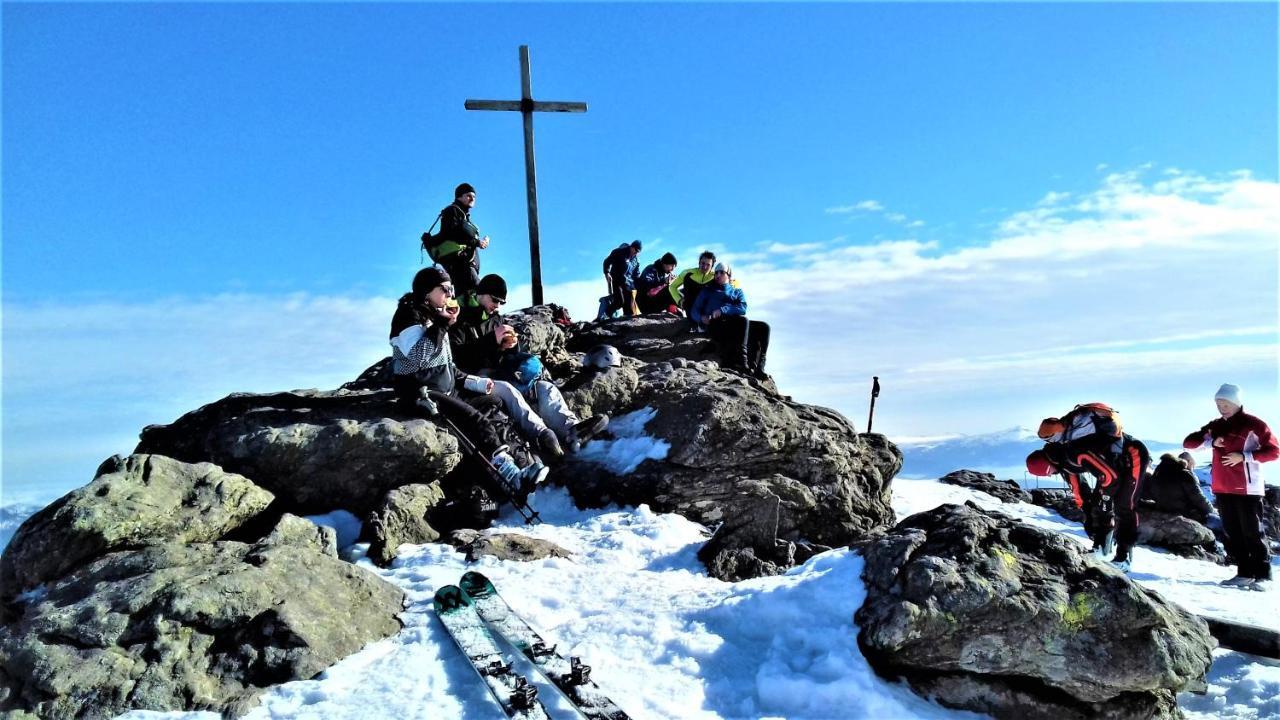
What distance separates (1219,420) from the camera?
398 inches

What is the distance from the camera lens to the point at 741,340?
549 inches

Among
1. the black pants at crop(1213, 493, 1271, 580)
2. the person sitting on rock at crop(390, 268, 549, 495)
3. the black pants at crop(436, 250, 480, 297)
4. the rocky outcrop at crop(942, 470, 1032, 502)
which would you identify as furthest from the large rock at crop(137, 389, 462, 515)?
the rocky outcrop at crop(942, 470, 1032, 502)

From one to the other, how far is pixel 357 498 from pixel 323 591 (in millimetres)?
2725

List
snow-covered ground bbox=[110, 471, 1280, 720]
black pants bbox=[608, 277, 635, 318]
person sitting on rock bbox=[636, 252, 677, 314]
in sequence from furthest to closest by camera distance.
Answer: black pants bbox=[608, 277, 635, 318] < person sitting on rock bbox=[636, 252, 677, 314] < snow-covered ground bbox=[110, 471, 1280, 720]

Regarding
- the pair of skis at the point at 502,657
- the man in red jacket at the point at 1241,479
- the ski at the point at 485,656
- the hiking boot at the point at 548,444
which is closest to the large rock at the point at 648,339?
the hiking boot at the point at 548,444

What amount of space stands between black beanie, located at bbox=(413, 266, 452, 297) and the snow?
2741mm

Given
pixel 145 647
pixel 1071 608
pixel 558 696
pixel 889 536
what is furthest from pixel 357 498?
pixel 1071 608

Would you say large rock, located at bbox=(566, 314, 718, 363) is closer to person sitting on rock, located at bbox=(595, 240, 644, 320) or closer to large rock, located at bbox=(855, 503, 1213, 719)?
person sitting on rock, located at bbox=(595, 240, 644, 320)

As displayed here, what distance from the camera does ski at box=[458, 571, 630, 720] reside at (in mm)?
4773

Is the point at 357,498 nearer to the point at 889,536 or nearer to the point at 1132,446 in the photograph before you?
the point at 889,536

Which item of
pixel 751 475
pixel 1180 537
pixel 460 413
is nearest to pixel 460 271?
pixel 460 413

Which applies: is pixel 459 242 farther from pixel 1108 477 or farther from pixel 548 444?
pixel 1108 477

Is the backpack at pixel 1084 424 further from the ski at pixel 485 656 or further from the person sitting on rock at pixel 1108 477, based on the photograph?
the ski at pixel 485 656

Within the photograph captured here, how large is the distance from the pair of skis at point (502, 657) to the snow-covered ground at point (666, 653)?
101mm
